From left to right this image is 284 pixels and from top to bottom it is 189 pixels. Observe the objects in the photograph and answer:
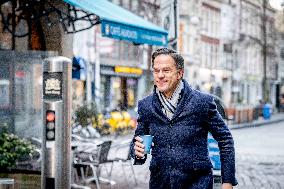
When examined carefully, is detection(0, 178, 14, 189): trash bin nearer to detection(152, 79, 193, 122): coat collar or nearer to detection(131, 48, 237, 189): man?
detection(131, 48, 237, 189): man

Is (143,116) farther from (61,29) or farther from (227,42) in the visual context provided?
(227,42)

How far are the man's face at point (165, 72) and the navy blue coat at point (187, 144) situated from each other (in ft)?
0.41

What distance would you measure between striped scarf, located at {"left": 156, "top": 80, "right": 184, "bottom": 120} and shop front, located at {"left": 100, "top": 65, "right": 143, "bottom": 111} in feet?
104

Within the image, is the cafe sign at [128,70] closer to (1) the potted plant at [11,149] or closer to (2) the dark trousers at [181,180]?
(1) the potted plant at [11,149]

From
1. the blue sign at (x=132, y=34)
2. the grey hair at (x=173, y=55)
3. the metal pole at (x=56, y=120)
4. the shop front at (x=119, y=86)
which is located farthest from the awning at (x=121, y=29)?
the shop front at (x=119, y=86)

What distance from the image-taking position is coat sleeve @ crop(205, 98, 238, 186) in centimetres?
384

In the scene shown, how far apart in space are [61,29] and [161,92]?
838 cm

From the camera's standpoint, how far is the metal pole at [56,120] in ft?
23.3

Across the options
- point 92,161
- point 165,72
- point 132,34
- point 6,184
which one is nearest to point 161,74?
point 165,72

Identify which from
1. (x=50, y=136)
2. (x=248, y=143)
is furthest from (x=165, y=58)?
(x=248, y=143)

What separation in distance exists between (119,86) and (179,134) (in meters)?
35.7

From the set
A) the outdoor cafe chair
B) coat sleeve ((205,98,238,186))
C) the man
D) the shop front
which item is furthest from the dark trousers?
the shop front

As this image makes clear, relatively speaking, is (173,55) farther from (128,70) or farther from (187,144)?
(128,70)

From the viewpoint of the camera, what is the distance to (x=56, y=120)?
23.3 feet
